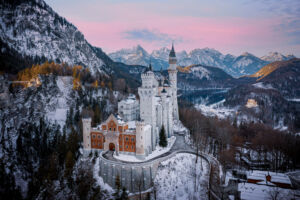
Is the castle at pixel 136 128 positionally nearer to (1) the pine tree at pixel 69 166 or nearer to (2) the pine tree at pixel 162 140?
(2) the pine tree at pixel 162 140

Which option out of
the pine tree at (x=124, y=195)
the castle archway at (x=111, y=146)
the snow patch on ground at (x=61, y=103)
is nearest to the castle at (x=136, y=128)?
the castle archway at (x=111, y=146)

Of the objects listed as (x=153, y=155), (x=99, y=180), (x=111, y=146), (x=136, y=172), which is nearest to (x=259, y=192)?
(x=153, y=155)

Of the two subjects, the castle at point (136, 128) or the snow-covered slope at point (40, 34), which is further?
the snow-covered slope at point (40, 34)

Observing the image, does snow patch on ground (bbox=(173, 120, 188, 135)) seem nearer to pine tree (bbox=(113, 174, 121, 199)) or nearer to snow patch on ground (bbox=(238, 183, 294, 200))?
snow patch on ground (bbox=(238, 183, 294, 200))

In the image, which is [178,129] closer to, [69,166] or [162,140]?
[162,140]

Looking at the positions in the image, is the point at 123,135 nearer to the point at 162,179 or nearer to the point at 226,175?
the point at 162,179

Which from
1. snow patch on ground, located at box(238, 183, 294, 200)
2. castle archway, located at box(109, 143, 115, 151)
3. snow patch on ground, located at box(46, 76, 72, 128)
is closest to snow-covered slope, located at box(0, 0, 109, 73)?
snow patch on ground, located at box(46, 76, 72, 128)
